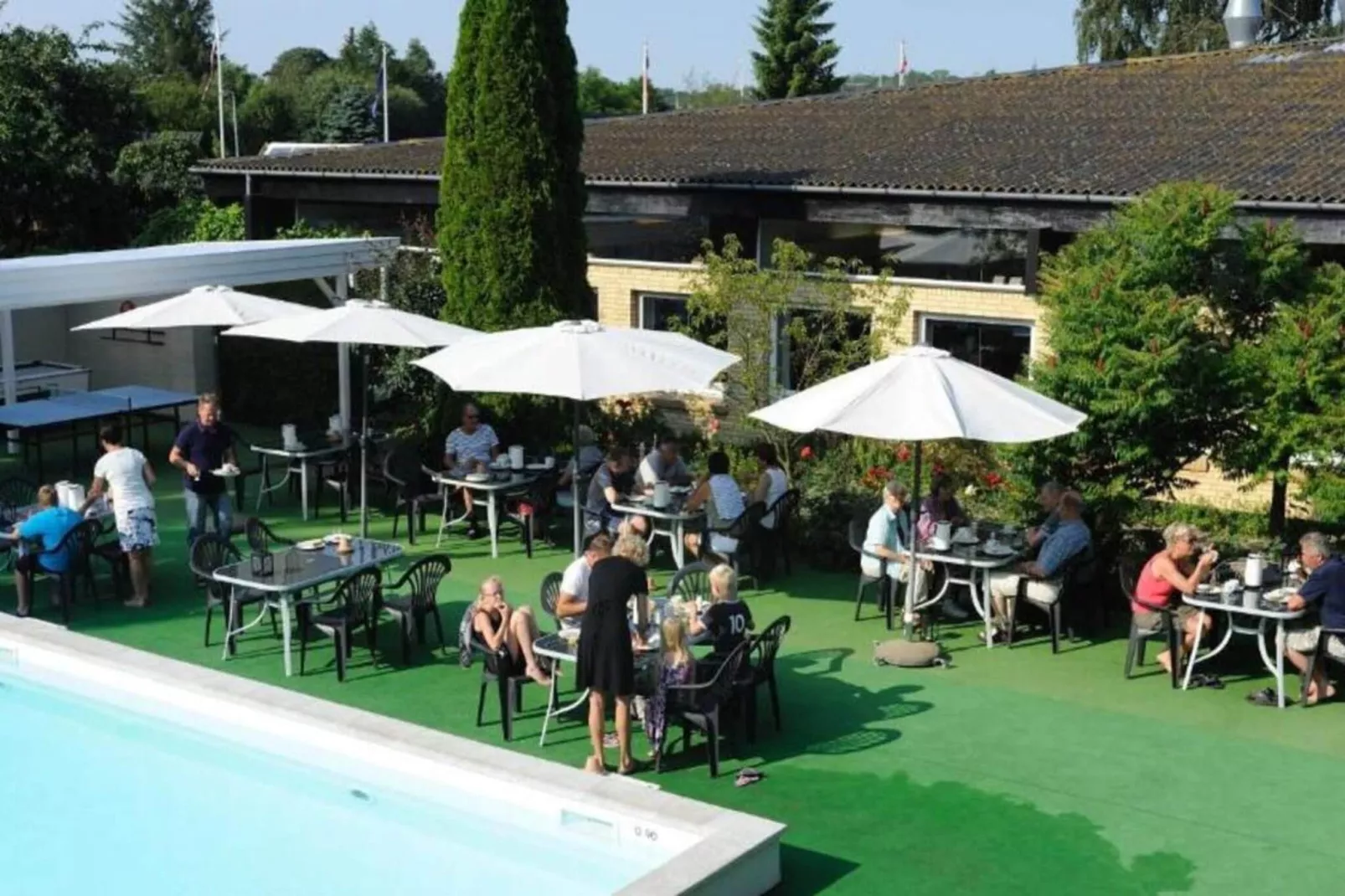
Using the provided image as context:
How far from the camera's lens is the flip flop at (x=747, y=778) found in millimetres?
10344

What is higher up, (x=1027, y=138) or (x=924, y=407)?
(x=1027, y=138)

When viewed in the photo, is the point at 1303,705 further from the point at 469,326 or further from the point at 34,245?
the point at 34,245

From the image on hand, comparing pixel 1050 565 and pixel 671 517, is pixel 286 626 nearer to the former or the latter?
pixel 671 517

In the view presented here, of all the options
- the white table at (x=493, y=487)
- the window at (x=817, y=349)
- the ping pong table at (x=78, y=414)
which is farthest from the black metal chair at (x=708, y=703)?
the ping pong table at (x=78, y=414)

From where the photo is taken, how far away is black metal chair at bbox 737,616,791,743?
35.7 feet

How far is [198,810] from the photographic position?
33.5 feet

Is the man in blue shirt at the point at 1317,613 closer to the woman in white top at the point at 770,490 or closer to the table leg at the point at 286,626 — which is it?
the woman in white top at the point at 770,490

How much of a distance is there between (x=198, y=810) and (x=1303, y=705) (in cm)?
751

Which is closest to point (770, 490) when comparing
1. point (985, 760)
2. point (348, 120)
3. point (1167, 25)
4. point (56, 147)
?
point (985, 760)

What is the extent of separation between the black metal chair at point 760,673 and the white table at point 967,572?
241 centimetres

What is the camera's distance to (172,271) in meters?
19.8

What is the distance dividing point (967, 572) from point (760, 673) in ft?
11.4

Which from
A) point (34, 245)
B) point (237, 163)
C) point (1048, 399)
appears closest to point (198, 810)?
point (1048, 399)

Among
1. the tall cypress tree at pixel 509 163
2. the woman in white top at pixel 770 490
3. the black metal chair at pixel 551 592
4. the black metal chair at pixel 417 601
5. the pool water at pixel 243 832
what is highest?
the tall cypress tree at pixel 509 163
